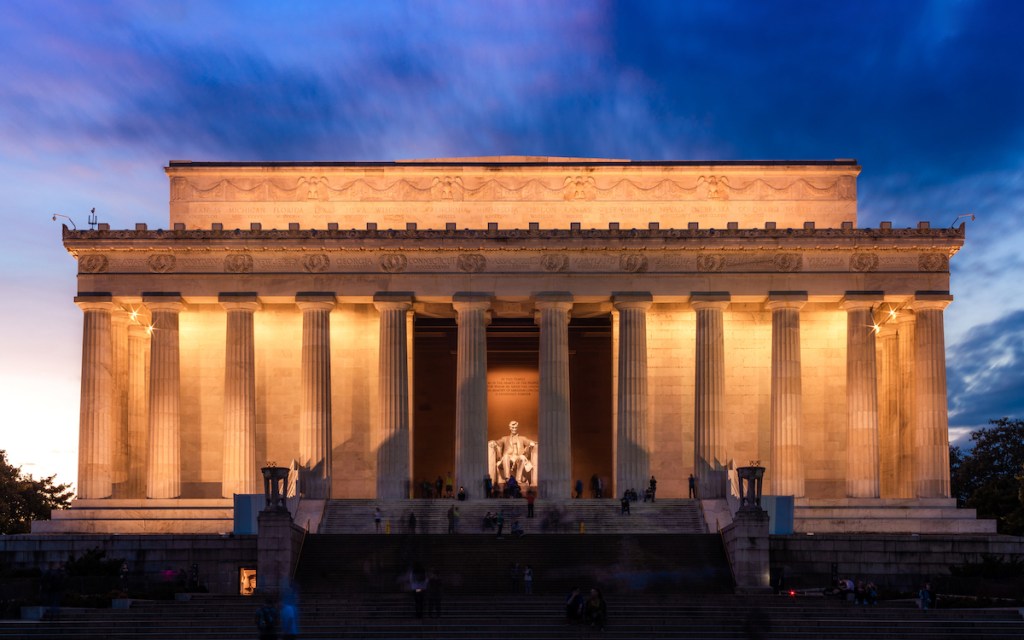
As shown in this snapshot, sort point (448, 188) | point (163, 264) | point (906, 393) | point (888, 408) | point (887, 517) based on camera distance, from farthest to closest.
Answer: point (448, 188) < point (888, 408) < point (906, 393) < point (163, 264) < point (887, 517)

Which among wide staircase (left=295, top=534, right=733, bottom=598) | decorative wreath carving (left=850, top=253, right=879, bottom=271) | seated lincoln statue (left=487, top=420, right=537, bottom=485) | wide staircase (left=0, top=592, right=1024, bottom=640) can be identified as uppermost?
decorative wreath carving (left=850, top=253, right=879, bottom=271)

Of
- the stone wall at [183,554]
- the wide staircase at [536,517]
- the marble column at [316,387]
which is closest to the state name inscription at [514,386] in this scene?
the marble column at [316,387]

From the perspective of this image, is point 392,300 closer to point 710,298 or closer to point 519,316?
point 519,316

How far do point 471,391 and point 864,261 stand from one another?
63.5ft

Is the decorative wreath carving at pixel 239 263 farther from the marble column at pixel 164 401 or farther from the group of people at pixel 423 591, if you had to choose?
the group of people at pixel 423 591

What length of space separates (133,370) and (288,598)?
1415 inches

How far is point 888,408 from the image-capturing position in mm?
71375

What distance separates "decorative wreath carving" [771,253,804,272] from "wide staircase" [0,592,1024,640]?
2401cm

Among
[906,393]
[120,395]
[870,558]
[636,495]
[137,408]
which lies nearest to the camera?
[870,558]

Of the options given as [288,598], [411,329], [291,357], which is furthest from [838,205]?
[288,598]

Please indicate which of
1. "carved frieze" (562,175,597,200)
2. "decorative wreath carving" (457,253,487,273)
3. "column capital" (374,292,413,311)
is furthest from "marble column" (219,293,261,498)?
"carved frieze" (562,175,597,200)

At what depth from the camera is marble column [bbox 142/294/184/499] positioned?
6750 centimetres

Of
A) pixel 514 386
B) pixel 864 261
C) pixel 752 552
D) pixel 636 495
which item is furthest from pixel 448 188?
pixel 752 552

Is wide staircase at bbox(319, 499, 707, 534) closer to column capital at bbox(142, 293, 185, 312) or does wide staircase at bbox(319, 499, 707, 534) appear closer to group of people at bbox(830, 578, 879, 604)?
group of people at bbox(830, 578, 879, 604)
